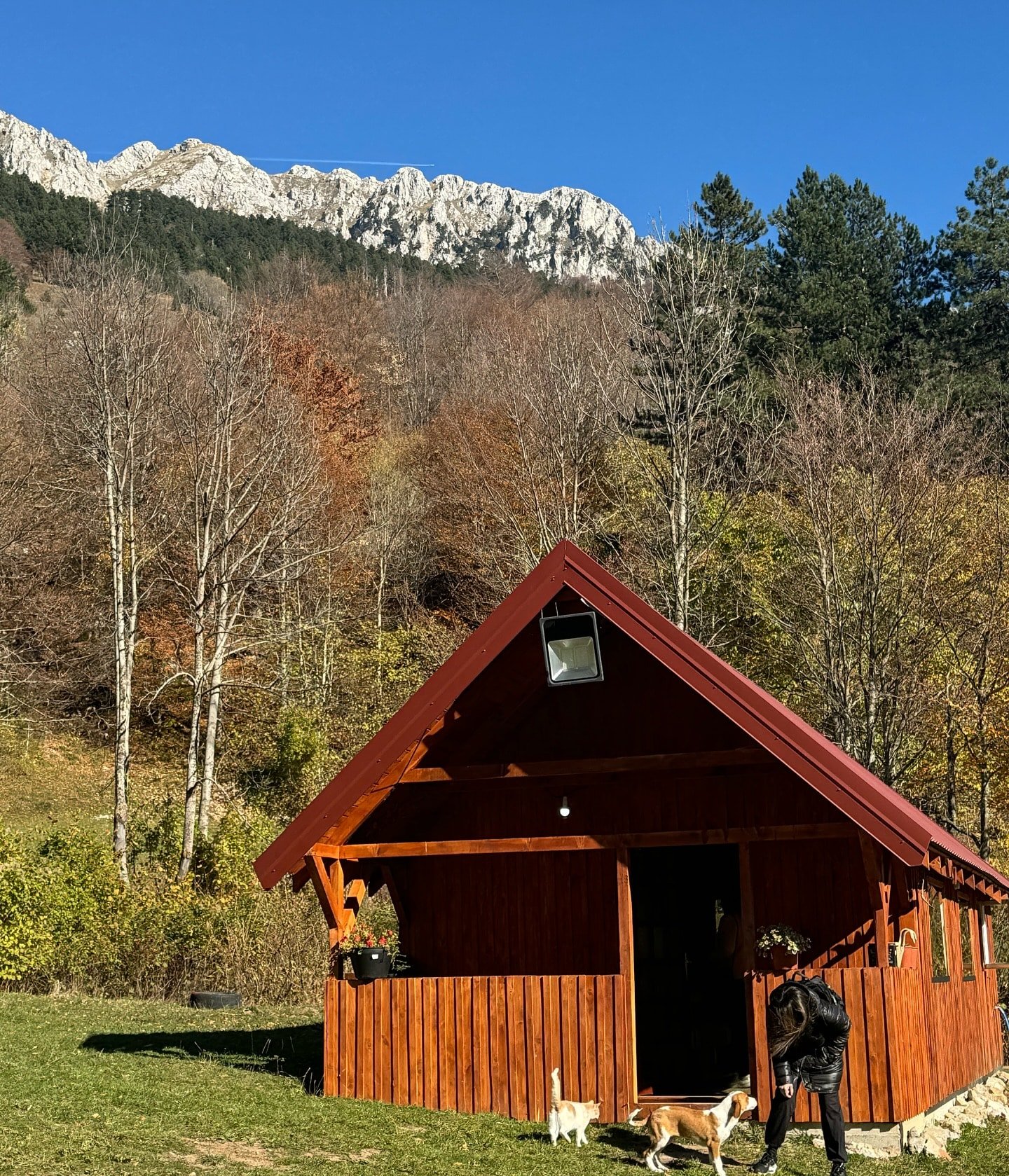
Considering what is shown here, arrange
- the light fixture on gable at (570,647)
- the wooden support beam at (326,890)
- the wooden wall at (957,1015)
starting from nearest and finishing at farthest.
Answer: the light fixture on gable at (570,647), the wooden support beam at (326,890), the wooden wall at (957,1015)

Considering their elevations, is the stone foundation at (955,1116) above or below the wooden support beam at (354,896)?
below

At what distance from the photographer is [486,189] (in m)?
134

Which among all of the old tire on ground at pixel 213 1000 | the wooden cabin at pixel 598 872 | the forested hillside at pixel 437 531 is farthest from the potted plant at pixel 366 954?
the forested hillside at pixel 437 531

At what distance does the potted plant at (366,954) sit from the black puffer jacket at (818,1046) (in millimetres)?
3504

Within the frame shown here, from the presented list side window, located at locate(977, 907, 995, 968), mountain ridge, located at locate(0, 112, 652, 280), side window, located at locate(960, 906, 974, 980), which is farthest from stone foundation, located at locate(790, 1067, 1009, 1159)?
mountain ridge, located at locate(0, 112, 652, 280)

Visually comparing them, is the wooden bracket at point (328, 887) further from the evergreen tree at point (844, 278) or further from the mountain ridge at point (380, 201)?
the mountain ridge at point (380, 201)

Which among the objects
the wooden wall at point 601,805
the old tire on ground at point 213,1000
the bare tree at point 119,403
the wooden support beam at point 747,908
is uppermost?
the bare tree at point 119,403

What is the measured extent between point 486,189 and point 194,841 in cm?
11888

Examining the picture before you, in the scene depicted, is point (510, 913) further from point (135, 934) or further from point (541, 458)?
point (541, 458)

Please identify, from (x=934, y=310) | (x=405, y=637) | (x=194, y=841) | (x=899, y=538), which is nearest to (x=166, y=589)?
(x=405, y=637)

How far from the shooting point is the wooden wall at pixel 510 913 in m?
12.3

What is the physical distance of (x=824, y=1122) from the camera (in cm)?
895

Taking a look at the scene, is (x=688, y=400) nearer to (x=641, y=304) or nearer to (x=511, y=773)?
(x=641, y=304)

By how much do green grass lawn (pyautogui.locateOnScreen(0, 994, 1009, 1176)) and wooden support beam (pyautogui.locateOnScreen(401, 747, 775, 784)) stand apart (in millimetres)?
2710
